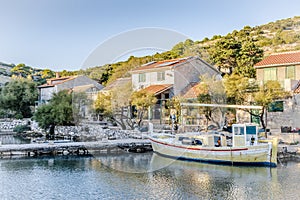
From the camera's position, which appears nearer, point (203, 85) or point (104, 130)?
point (203, 85)

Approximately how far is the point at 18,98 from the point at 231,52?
27502mm

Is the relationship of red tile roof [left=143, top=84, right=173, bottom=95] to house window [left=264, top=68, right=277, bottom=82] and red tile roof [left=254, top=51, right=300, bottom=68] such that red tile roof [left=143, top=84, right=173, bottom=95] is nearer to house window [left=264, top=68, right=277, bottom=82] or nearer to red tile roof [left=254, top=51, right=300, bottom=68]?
red tile roof [left=254, top=51, right=300, bottom=68]

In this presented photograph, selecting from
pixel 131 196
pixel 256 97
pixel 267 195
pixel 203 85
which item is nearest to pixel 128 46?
pixel 131 196

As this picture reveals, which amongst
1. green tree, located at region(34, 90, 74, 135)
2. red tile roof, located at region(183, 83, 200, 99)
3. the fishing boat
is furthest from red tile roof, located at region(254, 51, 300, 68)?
green tree, located at region(34, 90, 74, 135)

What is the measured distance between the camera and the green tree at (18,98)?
46.0 metres

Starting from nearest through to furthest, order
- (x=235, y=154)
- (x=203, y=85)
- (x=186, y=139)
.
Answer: (x=235, y=154), (x=186, y=139), (x=203, y=85)

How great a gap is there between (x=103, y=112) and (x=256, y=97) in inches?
438

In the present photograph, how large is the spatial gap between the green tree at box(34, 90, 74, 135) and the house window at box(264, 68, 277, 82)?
605 inches

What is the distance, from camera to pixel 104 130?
92.7 feet

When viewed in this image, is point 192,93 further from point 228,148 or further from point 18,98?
point 18,98

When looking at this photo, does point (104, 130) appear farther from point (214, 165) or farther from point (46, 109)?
point (214, 165)

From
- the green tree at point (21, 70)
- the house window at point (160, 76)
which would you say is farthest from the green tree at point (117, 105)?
the green tree at point (21, 70)

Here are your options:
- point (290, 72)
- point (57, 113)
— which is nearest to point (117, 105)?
point (57, 113)

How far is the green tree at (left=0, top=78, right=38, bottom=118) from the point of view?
151 feet
